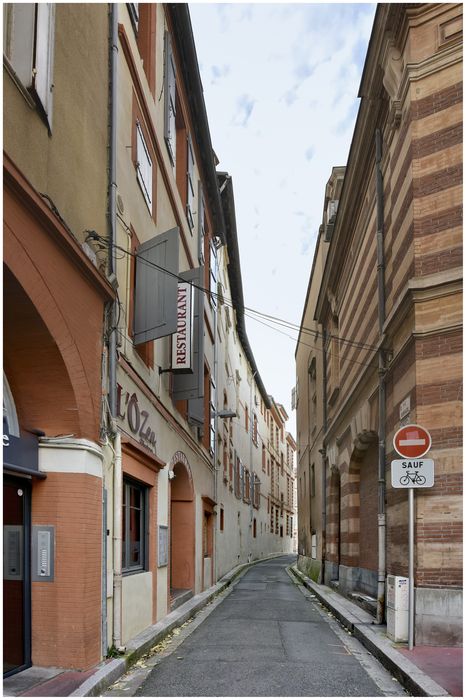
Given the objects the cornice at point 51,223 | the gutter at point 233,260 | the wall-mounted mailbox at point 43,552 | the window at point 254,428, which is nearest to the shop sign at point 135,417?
the cornice at point 51,223

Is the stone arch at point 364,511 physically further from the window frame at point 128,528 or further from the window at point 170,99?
the window at point 170,99

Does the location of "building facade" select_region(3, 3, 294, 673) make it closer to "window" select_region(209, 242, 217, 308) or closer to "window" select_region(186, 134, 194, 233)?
"window" select_region(186, 134, 194, 233)

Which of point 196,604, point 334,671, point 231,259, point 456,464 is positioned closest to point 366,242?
point 456,464

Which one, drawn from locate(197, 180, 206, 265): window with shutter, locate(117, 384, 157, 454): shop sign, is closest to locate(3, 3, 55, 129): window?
locate(117, 384, 157, 454): shop sign

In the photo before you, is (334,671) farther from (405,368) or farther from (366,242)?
(366,242)

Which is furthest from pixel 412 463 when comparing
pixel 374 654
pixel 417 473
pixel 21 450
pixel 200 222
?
pixel 200 222

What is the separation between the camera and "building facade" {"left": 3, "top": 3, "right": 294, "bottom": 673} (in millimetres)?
7004

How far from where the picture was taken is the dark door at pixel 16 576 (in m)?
7.32

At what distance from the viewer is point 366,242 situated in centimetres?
1545

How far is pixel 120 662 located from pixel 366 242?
9.96 metres

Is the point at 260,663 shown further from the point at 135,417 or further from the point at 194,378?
the point at 194,378

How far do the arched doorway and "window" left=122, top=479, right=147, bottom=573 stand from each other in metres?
5.32

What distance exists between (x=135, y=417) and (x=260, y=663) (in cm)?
372

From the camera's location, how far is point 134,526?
36.0ft
